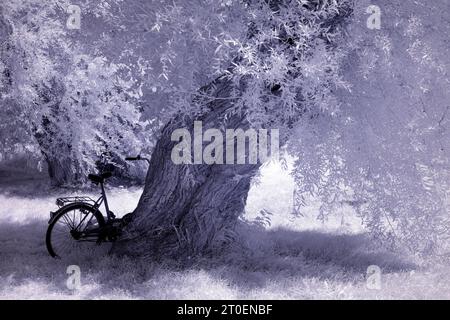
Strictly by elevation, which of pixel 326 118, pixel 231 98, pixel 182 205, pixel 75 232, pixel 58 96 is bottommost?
pixel 75 232

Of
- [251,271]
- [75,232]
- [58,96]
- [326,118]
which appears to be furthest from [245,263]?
[58,96]

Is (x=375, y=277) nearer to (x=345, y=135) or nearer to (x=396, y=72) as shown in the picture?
(x=345, y=135)

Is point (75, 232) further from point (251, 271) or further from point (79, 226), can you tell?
point (251, 271)

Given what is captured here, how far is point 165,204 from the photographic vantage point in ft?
21.9

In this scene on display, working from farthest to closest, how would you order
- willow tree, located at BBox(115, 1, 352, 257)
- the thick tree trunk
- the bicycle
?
1. the bicycle
2. the thick tree trunk
3. willow tree, located at BBox(115, 1, 352, 257)

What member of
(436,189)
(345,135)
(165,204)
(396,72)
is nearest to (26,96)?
(165,204)

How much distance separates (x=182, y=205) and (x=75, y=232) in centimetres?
167

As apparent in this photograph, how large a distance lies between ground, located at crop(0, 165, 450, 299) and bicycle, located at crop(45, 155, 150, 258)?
11.7 inches

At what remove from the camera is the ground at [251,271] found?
5.55 metres

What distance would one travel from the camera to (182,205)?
6648 millimetres

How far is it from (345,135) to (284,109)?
46.2 inches

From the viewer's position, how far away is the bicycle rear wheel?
6.66m

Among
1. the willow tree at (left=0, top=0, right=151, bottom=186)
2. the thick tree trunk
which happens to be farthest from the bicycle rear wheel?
the willow tree at (left=0, top=0, right=151, bottom=186)

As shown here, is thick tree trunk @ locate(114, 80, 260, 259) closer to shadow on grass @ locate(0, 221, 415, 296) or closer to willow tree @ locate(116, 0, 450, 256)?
willow tree @ locate(116, 0, 450, 256)
